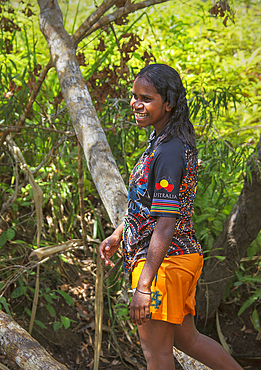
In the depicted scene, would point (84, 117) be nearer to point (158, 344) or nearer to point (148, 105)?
point (148, 105)

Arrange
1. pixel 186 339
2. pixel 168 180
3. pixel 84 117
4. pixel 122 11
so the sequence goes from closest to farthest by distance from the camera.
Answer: pixel 168 180
pixel 186 339
pixel 84 117
pixel 122 11

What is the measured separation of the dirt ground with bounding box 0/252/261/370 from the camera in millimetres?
2504

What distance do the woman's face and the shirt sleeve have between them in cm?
16

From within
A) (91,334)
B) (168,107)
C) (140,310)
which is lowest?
(91,334)

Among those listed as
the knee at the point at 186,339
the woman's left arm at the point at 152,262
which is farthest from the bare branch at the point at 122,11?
the knee at the point at 186,339

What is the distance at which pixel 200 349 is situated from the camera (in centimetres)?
140

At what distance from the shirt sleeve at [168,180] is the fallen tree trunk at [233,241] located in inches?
53.0

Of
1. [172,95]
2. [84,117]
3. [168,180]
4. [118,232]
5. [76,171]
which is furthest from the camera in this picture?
[76,171]

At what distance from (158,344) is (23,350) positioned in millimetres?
718

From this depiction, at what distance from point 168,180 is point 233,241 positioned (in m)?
1.79

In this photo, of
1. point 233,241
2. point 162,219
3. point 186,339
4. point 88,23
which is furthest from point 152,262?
point 233,241

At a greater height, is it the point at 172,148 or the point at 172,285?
the point at 172,148

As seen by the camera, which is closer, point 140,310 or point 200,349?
point 140,310

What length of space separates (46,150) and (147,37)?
249 cm
